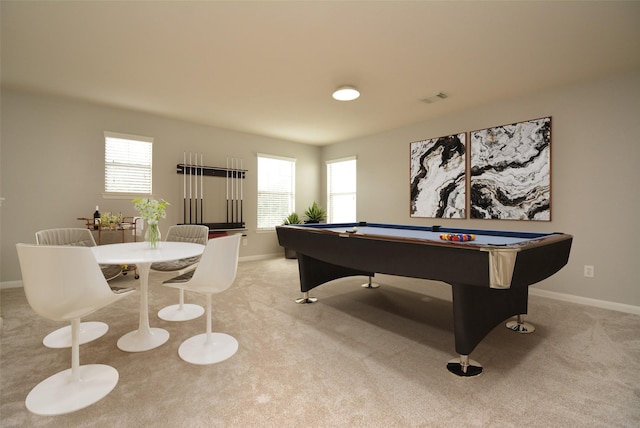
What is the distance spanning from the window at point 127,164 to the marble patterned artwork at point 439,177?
4.30 meters

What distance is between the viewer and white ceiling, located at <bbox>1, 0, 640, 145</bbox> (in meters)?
2.20

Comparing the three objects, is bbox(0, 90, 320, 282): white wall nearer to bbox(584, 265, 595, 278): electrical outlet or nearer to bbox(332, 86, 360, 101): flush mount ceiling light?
bbox(332, 86, 360, 101): flush mount ceiling light

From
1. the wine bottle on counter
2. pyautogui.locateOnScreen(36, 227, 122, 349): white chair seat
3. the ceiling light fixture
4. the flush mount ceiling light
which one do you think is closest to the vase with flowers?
pyautogui.locateOnScreen(36, 227, 122, 349): white chair seat

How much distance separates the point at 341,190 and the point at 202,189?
287 centimetres

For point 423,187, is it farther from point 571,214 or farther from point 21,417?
point 21,417

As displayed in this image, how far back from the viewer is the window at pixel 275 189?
6004 mm

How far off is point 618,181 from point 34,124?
273 inches

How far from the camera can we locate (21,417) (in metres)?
1.46

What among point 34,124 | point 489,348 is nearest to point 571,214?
point 489,348

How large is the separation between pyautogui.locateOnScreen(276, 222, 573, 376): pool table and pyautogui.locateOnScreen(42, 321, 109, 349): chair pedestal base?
1.98 metres

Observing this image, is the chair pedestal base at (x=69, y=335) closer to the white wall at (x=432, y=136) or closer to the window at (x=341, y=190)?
the white wall at (x=432, y=136)

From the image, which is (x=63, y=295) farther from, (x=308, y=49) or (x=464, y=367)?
(x=308, y=49)

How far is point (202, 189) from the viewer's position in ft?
16.9

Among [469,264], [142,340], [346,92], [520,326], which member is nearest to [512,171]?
[520,326]
